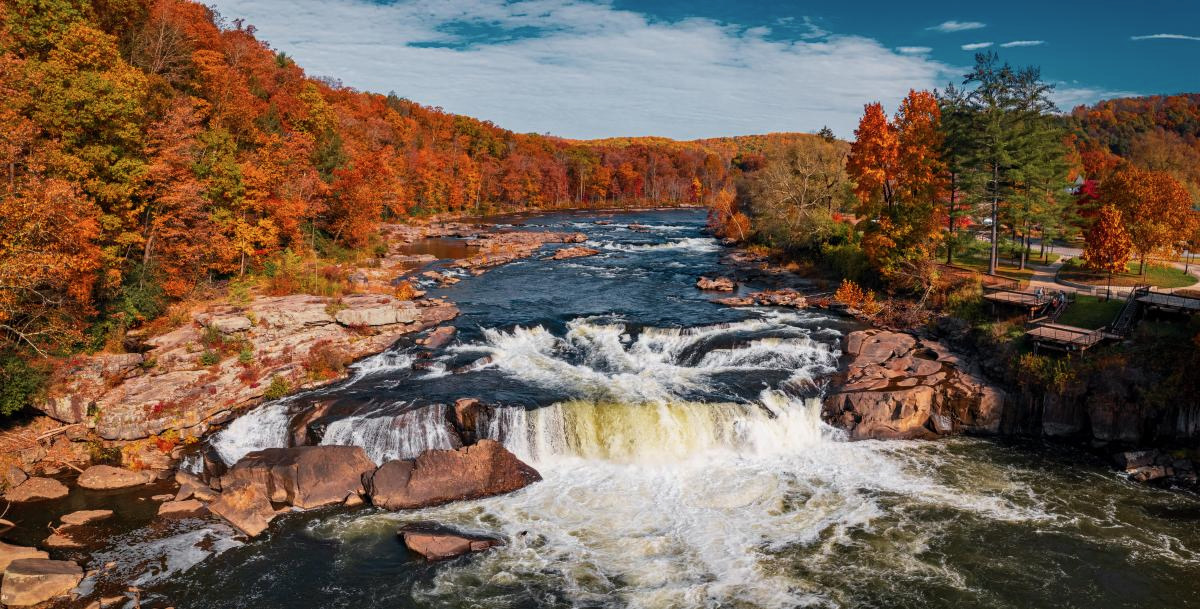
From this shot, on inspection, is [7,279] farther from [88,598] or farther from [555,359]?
[555,359]

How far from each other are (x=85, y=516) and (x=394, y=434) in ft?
28.5

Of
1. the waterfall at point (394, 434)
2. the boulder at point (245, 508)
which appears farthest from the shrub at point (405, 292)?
the boulder at point (245, 508)

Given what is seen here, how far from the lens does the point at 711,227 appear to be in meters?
82.0

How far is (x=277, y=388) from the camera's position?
25.6 meters

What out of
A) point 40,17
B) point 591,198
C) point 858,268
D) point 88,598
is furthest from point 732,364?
point 591,198

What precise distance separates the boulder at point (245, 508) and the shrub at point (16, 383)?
8.94 metres

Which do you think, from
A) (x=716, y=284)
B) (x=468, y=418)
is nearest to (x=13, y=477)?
(x=468, y=418)

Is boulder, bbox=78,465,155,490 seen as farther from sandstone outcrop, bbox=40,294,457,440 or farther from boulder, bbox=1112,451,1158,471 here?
boulder, bbox=1112,451,1158,471

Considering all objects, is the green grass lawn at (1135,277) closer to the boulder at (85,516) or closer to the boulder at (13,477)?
the boulder at (85,516)

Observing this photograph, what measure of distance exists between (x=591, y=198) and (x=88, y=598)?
12630 cm

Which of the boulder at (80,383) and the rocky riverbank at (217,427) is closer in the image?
the rocky riverbank at (217,427)

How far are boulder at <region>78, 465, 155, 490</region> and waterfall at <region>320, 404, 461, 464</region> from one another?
17.9 ft

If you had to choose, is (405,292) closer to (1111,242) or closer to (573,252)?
(573,252)

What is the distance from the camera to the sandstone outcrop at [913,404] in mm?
24172
